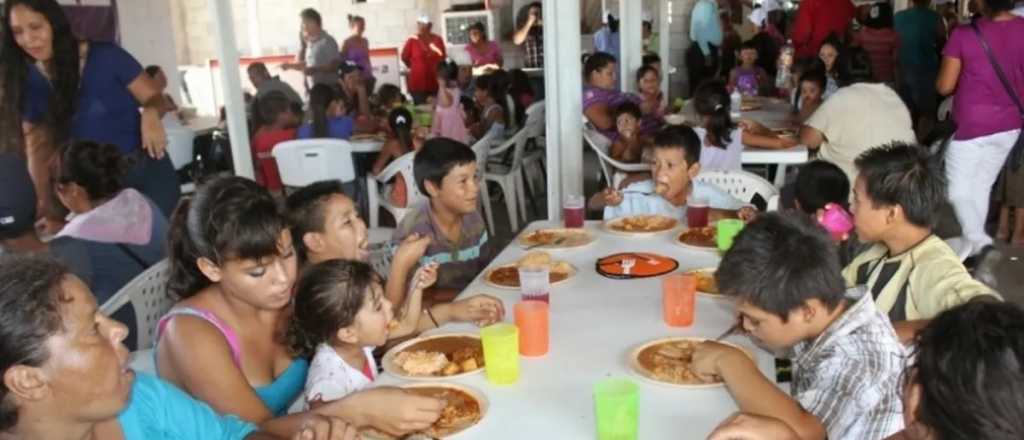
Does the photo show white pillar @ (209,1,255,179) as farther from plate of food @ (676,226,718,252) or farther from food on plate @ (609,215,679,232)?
plate of food @ (676,226,718,252)

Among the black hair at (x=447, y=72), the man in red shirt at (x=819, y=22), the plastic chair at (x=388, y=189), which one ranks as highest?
the man in red shirt at (x=819, y=22)

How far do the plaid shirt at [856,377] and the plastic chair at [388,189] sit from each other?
2.96 meters

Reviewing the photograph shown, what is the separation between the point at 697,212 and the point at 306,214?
1.33 metres

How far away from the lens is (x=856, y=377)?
141cm

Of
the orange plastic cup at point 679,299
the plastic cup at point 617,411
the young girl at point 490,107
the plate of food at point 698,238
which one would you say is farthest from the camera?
the young girl at point 490,107

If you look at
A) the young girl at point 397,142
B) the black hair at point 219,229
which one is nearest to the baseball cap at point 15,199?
the black hair at point 219,229

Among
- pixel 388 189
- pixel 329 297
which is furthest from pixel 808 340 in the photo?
pixel 388 189

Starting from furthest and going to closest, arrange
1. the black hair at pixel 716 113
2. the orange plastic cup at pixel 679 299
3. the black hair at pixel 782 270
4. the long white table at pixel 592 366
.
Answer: the black hair at pixel 716 113, the orange plastic cup at pixel 679 299, the black hair at pixel 782 270, the long white table at pixel 592 366

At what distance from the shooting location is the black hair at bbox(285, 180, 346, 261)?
2.10 meters

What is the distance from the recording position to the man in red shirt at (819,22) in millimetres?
6980

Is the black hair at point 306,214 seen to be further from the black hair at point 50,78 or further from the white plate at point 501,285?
the black hair at point 50,78

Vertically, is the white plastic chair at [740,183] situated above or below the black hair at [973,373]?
below

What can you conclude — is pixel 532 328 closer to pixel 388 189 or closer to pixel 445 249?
pixel 445 249

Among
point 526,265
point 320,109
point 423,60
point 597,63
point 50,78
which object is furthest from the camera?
point 423,60
